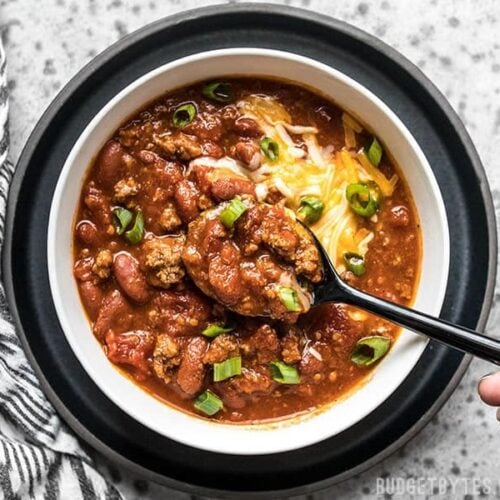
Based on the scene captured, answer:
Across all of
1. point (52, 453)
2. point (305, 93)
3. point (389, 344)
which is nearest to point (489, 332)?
point (389, 344)

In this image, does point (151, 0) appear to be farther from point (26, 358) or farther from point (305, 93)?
point (26, 358)

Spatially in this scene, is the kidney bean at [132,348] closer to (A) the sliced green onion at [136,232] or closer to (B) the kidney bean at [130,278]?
(B) the kidney bean at [130,278]

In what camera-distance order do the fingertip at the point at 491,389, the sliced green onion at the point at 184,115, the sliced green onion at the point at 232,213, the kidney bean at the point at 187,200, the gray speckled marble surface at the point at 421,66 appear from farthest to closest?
the gray speckled marble surface at the point at 421,66 → the sliced green onion at the point at 184,115 → the kidney bean at the point at 187,200 → the sliced green onion at the point at 232,213 → the fingertip at the point at 491,389

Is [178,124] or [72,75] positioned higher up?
[72,75]

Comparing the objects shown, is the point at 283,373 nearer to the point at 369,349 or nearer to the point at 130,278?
the point at 369,349

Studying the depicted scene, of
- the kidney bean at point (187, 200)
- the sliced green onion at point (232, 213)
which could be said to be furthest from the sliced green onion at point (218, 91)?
the sliced green onion at point (232, 213)
